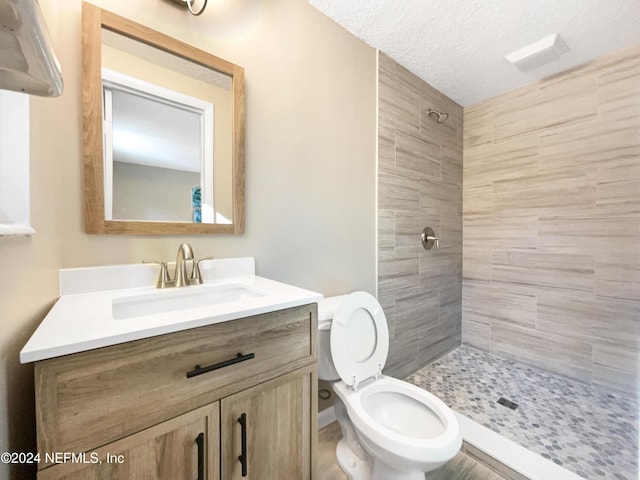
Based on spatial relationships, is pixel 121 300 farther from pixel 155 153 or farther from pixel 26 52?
pixel 26 52

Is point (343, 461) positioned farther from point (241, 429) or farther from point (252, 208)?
Result: point (252, 208)

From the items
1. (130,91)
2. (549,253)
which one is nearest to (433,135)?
(549,253)

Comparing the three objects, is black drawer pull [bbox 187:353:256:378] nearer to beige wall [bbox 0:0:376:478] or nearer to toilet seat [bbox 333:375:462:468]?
beige wall [bbox 0:0:376:478]

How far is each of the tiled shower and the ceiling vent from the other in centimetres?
33

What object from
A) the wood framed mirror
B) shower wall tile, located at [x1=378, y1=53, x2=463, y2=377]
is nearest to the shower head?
shower wall tile, located at [x1=378, y1=53, x2=463, y2=377]

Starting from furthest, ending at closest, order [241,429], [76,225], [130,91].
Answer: [130,91]
[76,225]
[241,429]

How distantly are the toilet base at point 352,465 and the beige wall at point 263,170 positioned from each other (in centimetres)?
78

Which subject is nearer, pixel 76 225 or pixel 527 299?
pixel 76 225

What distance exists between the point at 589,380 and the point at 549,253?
93 centimetres

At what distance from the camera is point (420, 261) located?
7.08ft

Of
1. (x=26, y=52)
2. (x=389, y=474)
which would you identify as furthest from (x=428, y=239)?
(x=26, y=52)

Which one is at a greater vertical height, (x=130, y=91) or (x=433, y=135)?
(x=433, y=135)

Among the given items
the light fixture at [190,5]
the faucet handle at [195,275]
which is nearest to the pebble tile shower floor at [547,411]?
the faucet handle at [195,275]

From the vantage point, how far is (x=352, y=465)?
124 cm
